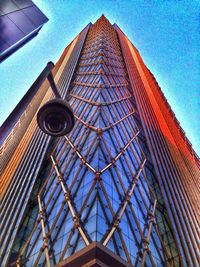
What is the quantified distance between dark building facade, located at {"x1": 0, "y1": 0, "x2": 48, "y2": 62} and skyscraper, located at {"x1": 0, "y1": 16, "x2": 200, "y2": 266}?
343 centimetres

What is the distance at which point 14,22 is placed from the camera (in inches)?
467

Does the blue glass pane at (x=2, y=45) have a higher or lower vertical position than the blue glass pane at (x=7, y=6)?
lower

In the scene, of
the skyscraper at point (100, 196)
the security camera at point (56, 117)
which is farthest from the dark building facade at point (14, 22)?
the security camera at point (56, 117)

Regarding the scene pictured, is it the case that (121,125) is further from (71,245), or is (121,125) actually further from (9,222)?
(71,245)

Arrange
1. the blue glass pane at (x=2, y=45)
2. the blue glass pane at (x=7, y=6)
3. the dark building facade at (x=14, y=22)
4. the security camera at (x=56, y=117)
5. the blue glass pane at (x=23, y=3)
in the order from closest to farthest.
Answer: the security camera at (x=56, y=117)
the blue glass pane at (x=7, y=6)
the dark building facade at (x=14, y=22)
the blue glass pane at (x=2, y=45)
the blue glass pane at (x=23, y=3)

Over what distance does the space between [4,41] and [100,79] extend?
24085mm

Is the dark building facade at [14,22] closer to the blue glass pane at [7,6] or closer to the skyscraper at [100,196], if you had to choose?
the blue glass pane at [7,6]

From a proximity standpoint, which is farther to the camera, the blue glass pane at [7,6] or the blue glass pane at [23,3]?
the blue glass pane at [23,3]

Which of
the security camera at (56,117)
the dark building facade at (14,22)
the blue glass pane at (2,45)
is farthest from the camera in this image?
the blue glass pane at (2,45)

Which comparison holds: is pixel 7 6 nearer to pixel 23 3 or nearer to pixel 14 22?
pixel 14 22

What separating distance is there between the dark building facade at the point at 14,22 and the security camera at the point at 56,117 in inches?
222

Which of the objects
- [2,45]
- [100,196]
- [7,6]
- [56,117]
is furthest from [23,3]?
[100,196]

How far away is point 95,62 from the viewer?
144 feet

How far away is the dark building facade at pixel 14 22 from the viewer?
11.2 meters
